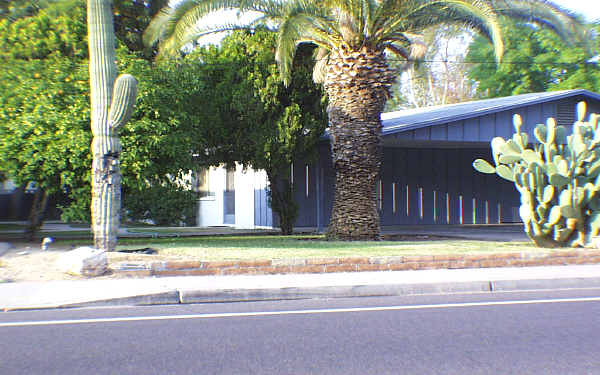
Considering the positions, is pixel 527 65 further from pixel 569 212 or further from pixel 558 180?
pixel 569 212

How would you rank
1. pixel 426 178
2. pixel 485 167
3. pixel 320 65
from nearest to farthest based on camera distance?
pixel 485 167 < pixel 320 65 < pixel 426 178

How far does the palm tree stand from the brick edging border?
4.48 m

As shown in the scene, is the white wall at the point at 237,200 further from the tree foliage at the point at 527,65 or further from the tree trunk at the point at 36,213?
the tree foliage at the point at 527,65

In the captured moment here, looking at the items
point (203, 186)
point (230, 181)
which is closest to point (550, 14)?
point (230, 181)

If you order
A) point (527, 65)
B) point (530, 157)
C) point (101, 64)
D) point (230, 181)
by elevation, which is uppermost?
point (527, 65)

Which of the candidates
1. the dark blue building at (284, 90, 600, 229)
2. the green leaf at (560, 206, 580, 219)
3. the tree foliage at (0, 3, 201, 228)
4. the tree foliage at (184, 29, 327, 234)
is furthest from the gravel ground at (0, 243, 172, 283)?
the dark blue building at (284, 90, 600, 229)

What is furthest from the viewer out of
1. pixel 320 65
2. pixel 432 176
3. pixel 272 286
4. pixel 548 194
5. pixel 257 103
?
pixel 432 176

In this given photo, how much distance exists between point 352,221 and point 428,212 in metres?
10.3

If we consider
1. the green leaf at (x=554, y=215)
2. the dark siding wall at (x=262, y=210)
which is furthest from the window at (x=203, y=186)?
the green leaf at (x=554, y=215)

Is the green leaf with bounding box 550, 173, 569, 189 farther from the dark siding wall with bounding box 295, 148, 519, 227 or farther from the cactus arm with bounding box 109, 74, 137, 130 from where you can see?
the dark siding wall with bounding box 295, 148, 519, 227

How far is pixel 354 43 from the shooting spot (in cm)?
1559

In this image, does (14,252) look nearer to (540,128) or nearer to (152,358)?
(152,358)

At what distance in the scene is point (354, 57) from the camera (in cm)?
1557

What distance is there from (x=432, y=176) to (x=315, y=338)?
65.4 feet
